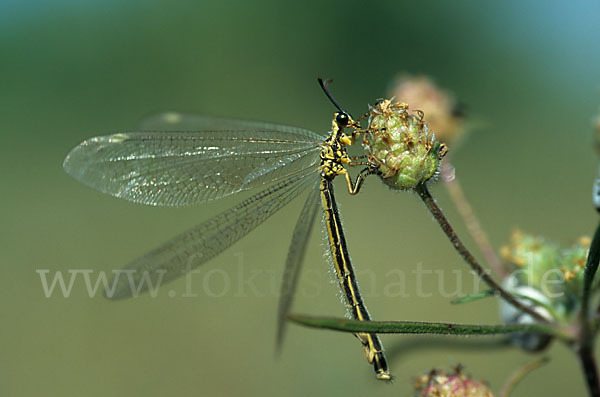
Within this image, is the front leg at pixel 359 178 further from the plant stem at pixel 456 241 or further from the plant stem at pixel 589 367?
the plant stem at pixel 589 367

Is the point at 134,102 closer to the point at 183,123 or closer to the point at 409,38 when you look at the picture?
the point at 409,38

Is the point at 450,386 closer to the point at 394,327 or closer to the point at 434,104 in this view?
the point at 394,327

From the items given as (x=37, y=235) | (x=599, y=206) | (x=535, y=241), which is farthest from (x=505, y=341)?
(x=37, y=235)

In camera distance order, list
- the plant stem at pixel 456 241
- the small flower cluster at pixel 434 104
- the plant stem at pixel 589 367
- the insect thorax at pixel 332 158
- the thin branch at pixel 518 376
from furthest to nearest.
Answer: the small flower cluster at pixel 434 104 → the insect thorax at pixel 332 158 → the thin branch at pixel 518 376 → the plant stem at pixel 456 241 → the plant stem at pixel 589 367

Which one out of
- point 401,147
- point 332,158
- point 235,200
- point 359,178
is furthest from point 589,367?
point 235,200

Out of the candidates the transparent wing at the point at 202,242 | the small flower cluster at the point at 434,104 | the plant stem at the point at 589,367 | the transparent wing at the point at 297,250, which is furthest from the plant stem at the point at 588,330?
the small flower cluster at the point at 434,104

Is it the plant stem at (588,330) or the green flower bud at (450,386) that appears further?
the green flower bud at (450,386)
